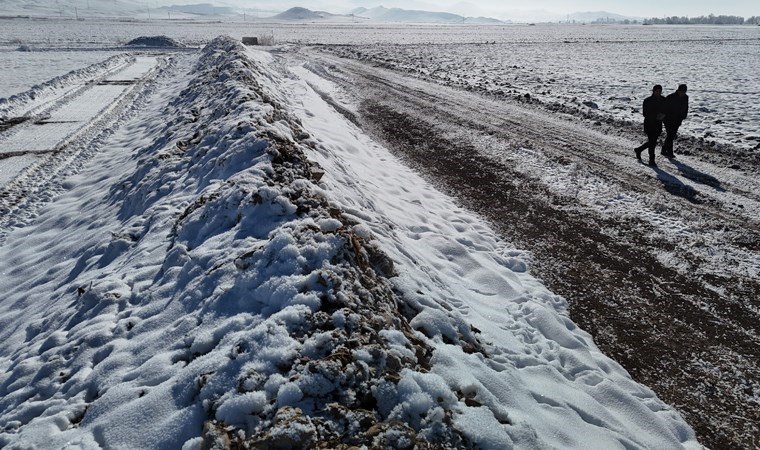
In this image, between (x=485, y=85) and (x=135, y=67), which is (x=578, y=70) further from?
(x=135, y=67)

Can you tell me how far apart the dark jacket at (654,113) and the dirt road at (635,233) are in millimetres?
805

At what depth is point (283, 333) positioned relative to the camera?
3.54 metres

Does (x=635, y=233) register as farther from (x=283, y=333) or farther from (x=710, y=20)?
(x=710, y=20)

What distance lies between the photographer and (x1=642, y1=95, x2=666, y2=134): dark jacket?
1120 centimetres

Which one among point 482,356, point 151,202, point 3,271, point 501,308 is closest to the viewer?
point 482,356

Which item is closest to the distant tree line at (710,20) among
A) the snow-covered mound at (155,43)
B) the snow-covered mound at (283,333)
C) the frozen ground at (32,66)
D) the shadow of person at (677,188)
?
the snow-covered mound at (155,43)

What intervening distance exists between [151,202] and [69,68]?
29.8 meters

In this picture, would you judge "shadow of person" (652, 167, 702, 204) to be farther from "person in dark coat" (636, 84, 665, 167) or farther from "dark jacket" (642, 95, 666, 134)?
"dark jacket" (642, 95, 666, 134)

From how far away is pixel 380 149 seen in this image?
12.4 meters

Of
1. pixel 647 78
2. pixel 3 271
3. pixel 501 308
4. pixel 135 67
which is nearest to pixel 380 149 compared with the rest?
pixel 501 308

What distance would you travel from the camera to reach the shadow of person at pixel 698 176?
9500mm

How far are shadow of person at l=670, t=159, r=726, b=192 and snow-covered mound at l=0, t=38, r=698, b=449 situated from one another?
543 cm

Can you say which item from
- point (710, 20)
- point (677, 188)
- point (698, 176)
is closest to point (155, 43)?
point (698, 176)

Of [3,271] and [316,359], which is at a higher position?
[316,359]
